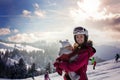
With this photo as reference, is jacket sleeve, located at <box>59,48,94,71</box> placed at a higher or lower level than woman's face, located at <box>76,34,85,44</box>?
lower

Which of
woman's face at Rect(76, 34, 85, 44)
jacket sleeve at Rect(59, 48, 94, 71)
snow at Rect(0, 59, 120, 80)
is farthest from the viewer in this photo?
snow at Rect(0, 59, 120, 80)

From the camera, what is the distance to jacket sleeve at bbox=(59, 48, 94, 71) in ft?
10.7

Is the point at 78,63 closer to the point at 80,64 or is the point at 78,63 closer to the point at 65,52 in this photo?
the point at 80,64

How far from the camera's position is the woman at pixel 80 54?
3.28m

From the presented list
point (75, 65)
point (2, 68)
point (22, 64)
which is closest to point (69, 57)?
point (75, 65)

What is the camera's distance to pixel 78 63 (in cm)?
334

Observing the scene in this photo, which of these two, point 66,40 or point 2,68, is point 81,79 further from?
point 2,68

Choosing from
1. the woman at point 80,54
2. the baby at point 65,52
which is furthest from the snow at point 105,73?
the baby at point 65,52

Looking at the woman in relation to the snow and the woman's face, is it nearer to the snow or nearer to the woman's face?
the woman's face

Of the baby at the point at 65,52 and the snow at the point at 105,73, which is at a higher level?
the baby at the point at 65,52

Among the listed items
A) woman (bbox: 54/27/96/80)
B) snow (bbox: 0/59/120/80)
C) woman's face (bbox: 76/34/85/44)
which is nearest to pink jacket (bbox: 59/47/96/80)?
woman (bbox: 54/27/96/80)

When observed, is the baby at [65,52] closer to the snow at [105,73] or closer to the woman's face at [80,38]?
the woman's face at [80,38]

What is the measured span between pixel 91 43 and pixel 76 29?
27cm

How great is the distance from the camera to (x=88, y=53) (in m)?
3.47
